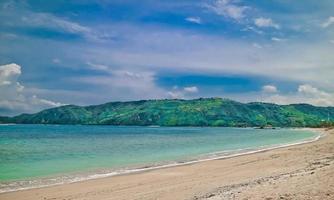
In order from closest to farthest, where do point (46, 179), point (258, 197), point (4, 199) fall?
point (258, 197) → point (4, 199) → point (46, 179)

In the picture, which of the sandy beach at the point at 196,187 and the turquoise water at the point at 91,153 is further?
the turquoise water at the point at 91,153

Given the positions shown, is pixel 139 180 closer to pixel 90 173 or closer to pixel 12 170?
pixel 90 173

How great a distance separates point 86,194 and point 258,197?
7.47 m

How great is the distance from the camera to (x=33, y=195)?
1678 cm

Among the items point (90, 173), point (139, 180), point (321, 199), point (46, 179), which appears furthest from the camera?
point (90, 173)

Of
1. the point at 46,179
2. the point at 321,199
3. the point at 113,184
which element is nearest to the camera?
the point at 321,199

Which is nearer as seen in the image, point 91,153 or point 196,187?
point 196,187

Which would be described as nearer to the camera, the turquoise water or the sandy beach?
the sandy beach

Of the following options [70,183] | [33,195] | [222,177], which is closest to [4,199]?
[33,195]

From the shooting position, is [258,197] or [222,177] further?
[222,177]

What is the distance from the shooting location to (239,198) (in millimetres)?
12961

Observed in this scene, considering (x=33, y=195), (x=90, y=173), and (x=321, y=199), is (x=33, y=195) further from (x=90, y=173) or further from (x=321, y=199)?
(x=321, y=199)

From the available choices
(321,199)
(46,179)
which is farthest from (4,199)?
(321,199)

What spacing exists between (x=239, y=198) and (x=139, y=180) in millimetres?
8774
